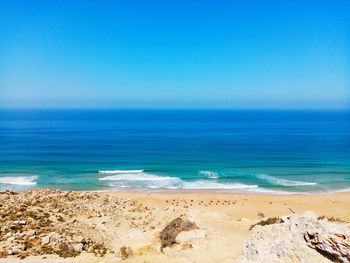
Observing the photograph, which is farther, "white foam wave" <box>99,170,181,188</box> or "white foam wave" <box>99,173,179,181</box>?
"white foam wave" <box>99,173,179,181</box>

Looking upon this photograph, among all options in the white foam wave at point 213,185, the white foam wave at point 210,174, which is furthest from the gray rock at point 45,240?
the white foam wave at point 210,174

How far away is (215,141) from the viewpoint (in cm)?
8394

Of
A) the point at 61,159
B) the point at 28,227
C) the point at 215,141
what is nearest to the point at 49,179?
the point at 61,159

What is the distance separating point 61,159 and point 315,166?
3867 cm

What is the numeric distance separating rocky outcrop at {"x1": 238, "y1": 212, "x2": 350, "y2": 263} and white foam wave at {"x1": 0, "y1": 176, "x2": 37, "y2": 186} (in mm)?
36920

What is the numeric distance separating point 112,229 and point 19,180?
92.8 ft

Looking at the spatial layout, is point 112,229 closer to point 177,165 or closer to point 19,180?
point 19,180

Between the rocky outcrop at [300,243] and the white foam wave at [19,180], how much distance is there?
36.9m

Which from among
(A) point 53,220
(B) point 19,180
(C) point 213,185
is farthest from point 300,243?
(B) point 19,180

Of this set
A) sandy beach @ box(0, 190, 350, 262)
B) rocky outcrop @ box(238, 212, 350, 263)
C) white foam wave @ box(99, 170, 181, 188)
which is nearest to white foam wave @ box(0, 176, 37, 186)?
white foam wave @ box(99, 170, 181, 188)

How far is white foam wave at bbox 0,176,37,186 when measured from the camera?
43356 mm

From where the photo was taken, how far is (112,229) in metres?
20.8

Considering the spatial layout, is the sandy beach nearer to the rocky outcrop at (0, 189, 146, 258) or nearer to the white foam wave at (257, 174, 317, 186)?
the rocky outcrop at (0, 189, 146, 258)

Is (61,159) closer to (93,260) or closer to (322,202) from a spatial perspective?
(322,202)
